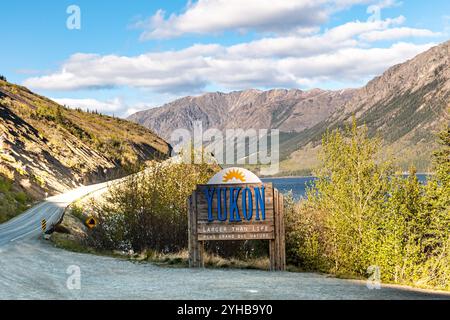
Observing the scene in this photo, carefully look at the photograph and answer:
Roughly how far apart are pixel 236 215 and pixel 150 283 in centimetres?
556

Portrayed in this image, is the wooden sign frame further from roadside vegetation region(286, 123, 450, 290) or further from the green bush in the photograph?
the green bush

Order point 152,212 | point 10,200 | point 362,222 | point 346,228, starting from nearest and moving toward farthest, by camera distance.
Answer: point 362,222, point 346,228, point 152,212, point 10,200

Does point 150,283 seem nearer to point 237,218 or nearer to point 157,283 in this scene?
point 157,283

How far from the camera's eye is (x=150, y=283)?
51.9 feet

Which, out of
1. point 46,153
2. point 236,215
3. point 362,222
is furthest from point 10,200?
point 362,222

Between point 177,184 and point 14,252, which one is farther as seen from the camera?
point 177,184

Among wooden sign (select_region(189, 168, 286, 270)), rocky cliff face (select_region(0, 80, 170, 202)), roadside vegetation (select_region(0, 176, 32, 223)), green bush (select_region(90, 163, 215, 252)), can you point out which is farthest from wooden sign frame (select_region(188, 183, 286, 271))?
roadside vegetation (select_region(0, 176, 32, 223))

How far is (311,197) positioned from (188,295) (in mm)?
10580

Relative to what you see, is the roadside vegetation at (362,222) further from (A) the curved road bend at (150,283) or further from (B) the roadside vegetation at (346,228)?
(A) the curved road bend at (150,283)

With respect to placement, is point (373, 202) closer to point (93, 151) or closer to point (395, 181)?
point (395, 181)

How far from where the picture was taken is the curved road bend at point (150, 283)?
44.9ft
